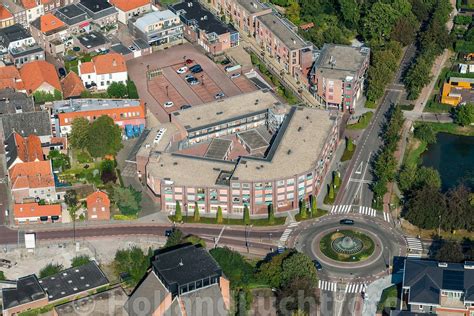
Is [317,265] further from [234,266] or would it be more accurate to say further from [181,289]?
[181,289]

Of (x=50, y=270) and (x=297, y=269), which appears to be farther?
(x=50, y=270)

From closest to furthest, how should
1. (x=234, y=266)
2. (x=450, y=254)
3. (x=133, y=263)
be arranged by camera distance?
(x=450, y=254) → (x=234, y=266) → (x=133, y=263)

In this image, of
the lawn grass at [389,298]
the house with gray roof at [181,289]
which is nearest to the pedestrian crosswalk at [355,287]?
the lawn grass at [389,298]

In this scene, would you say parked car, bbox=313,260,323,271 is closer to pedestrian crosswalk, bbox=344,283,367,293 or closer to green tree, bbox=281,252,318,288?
green tree, bbox=281,252,318,288

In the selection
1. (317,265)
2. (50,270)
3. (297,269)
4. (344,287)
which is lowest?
(344,287)

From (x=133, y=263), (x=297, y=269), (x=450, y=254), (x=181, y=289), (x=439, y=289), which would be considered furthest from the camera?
(x=133, y=263)

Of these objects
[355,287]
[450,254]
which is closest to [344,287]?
[355,287]
